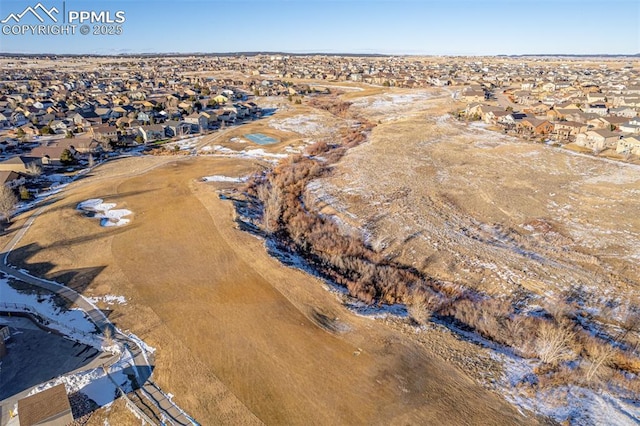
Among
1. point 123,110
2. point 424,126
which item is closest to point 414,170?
point 424,126

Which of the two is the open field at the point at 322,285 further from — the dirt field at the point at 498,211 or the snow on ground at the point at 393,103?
the snow on ground at the point at 393,103

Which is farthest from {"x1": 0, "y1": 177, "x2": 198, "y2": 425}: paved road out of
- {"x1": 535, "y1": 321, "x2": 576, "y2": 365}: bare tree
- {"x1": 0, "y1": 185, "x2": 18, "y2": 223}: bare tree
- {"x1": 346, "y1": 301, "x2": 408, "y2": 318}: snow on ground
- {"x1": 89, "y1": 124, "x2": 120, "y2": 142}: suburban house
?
{"x1": 89, "y1": 124, "x2": 120, "y2": 142}: suburban house

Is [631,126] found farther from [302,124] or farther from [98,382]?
[98,382]

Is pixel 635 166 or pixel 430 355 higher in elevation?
pixel 635 166

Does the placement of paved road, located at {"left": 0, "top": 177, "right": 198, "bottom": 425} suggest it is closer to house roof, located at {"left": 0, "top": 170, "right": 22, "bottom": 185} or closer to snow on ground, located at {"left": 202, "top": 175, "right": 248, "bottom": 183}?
house roof, located at {"left": 0, "top": 170, "right": 22, "bottom": 185}

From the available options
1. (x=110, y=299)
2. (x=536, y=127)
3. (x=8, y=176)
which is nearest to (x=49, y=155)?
(x=8, y=176)

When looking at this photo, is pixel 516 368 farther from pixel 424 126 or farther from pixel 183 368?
pixel 424 126
